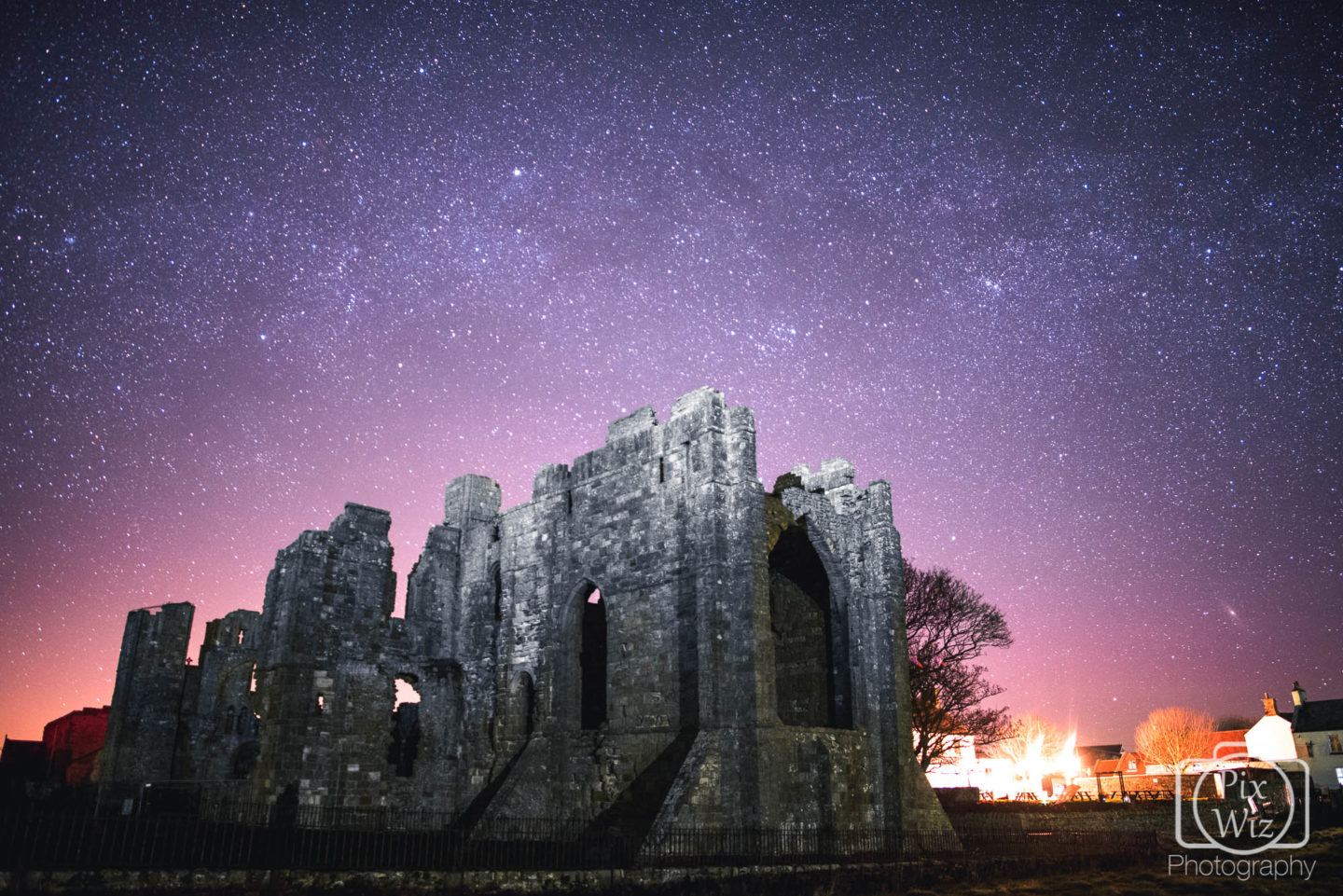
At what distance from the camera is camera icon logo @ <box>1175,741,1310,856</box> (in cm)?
2203

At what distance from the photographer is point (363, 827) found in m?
19.2

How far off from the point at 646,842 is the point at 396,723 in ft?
32.5

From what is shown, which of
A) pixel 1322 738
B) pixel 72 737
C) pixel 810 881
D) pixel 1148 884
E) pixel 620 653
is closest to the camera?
pixel 810 881

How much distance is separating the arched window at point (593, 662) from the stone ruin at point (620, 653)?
0.07m

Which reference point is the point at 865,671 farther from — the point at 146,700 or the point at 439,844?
the point at 146,700

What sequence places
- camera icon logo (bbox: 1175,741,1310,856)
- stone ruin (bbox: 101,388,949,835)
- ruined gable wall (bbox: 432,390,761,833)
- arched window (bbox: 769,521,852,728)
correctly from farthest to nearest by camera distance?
1. camera icon logo (bbox: 1175,741,1310,856)
2. arched window (bbox: 769,521,852,728)
3. ruined gable wall (bbox: 432,390,761,833)
4. stone ruin (bbox: 101,388,949,835)

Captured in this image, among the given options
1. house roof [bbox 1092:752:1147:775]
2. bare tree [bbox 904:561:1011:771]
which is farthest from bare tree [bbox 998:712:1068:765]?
bare tree [bbox 904:561:1011:771]

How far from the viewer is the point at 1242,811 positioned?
28703mm

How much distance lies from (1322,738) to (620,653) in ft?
186

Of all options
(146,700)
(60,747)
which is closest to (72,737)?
→ (60,747)

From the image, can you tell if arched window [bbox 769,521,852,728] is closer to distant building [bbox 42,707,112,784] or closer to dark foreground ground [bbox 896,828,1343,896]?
dark foreground ground [bbox 896,828,1343,896]

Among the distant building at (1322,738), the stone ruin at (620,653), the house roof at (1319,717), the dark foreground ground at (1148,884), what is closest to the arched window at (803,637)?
the stone ruin at (620,653)

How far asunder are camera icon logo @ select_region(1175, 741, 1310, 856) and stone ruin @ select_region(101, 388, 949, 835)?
24.8 ft

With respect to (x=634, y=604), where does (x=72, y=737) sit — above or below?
below
